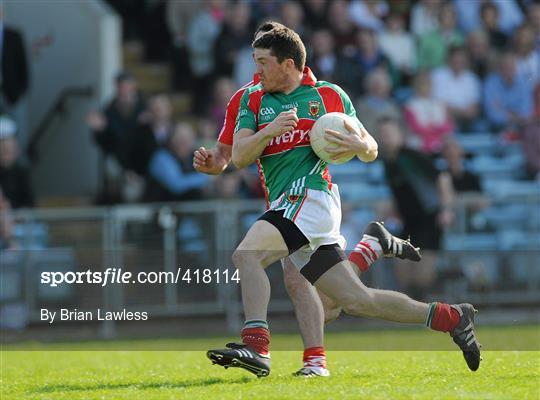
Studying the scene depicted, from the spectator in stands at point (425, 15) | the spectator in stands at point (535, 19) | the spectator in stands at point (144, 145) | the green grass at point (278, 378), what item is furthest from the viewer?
the spectator in stands at point (535, 19)

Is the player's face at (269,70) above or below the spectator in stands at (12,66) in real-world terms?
below

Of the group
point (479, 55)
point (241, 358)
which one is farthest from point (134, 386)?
point (479, 55)

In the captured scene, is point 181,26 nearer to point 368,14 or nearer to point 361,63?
point 361,63

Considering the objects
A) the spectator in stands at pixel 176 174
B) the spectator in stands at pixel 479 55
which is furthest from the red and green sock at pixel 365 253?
the spectator in stands at pixel 479 55

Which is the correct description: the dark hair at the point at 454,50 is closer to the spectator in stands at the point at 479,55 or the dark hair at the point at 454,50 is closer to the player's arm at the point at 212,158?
the spectator in stands at the point at 479,55

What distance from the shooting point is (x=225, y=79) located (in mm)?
18531

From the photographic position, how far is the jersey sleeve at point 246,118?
8.84 metres

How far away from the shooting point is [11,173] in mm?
16906

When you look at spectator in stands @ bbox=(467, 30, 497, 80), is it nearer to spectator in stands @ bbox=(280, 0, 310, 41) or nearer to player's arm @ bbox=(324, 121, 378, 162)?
spectator in stands @ bbox=(280, 0, 310, 41)

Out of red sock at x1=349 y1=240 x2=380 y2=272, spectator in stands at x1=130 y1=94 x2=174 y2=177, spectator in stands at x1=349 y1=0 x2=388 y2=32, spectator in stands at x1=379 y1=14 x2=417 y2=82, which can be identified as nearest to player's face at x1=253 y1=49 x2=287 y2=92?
red sock at x1=349 y1=240 x2=380 y2=272

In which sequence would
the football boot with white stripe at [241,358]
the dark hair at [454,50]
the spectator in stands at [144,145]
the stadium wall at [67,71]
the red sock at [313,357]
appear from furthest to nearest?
1. the dark hair at [454,50]
2. the stadium wall at [67,71]
3. the spectator in stands at [144,145]
4. the red sock at [313,357]
5. the football boot with white stripe at [241,358]

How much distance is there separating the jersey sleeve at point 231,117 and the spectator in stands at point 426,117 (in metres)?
9.70

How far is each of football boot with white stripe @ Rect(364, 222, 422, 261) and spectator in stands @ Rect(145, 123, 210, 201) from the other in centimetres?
752

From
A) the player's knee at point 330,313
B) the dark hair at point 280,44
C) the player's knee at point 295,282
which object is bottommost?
the player's knee at point 330,313
